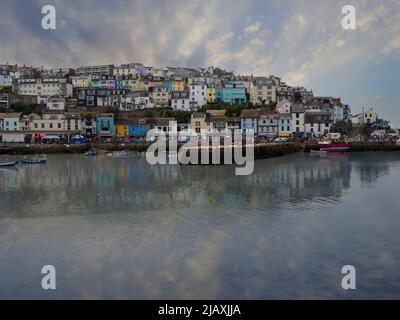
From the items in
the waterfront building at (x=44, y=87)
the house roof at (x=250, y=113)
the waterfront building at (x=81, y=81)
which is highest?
the waterfront building at (x=81, y=81)

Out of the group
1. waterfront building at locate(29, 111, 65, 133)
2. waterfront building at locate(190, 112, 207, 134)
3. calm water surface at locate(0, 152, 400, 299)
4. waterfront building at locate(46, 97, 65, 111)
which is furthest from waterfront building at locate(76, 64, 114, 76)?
calm water surface at locate(0, 152, 400, 299)

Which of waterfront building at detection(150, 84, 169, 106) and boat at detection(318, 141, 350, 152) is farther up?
waterfront building at detection(150, 84, 169, 106)

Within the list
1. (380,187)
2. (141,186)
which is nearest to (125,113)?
(141,186)

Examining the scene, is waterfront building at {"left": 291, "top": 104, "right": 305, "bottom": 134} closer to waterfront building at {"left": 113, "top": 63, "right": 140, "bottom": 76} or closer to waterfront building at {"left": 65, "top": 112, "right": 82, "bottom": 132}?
waterfront building at {"left": 65, "top": 112, "right": 82, "bottom": 132}

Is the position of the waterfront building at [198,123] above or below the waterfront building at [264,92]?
below

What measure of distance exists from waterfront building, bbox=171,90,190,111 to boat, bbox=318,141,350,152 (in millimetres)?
23382

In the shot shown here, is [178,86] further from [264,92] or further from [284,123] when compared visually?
[284,123]

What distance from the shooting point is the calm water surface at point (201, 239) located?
8727mm

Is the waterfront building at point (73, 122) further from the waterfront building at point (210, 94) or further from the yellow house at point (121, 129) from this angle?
the waterfront building at point (210, 94)

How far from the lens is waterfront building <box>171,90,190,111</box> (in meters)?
64.6

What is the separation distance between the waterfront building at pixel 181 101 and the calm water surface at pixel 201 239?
42948mm

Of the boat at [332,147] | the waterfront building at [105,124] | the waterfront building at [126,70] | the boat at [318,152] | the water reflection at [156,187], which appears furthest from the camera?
the waterfront building at [126,70]

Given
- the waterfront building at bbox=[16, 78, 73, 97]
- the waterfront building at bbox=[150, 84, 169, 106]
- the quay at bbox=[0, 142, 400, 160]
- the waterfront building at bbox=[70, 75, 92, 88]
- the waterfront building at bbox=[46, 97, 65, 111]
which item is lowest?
the quay at bbox=[0, 142, 400, 160]

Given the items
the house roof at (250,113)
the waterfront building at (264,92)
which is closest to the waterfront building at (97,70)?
the waterfront building at (264,92)
